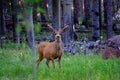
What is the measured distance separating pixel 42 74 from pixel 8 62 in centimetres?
310

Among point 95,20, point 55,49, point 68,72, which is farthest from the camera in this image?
point 95,20

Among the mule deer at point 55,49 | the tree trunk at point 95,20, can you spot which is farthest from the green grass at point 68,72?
the tree trunk at point 95,20

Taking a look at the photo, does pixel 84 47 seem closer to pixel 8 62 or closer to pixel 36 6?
pixel 8 62

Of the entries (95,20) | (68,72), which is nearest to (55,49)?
(68,72)

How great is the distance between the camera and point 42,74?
10.6 meters

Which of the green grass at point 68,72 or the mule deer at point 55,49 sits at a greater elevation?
the mule deer at point 55,49

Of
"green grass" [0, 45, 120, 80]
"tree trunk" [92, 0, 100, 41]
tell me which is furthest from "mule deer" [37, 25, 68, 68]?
"tree trunk" [92, 0, 100, 41]

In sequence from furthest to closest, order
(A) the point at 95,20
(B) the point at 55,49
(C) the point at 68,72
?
1. (A) the point at 95,20
2. (B) the point at 55,49
3. (C) the point at 68,72

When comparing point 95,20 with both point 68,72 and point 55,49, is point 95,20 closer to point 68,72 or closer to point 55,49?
point 55,49

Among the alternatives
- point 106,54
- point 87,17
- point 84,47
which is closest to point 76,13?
point 87,17

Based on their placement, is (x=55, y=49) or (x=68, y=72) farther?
(x=55, y=49)

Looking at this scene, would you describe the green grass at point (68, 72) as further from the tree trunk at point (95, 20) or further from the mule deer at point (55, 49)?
the tree trunk at point (95, 20)

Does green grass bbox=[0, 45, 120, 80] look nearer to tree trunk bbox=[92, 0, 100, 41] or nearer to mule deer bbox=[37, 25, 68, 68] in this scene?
mule deer bbox=[37, 25, 68, 68]

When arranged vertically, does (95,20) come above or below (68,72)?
above
